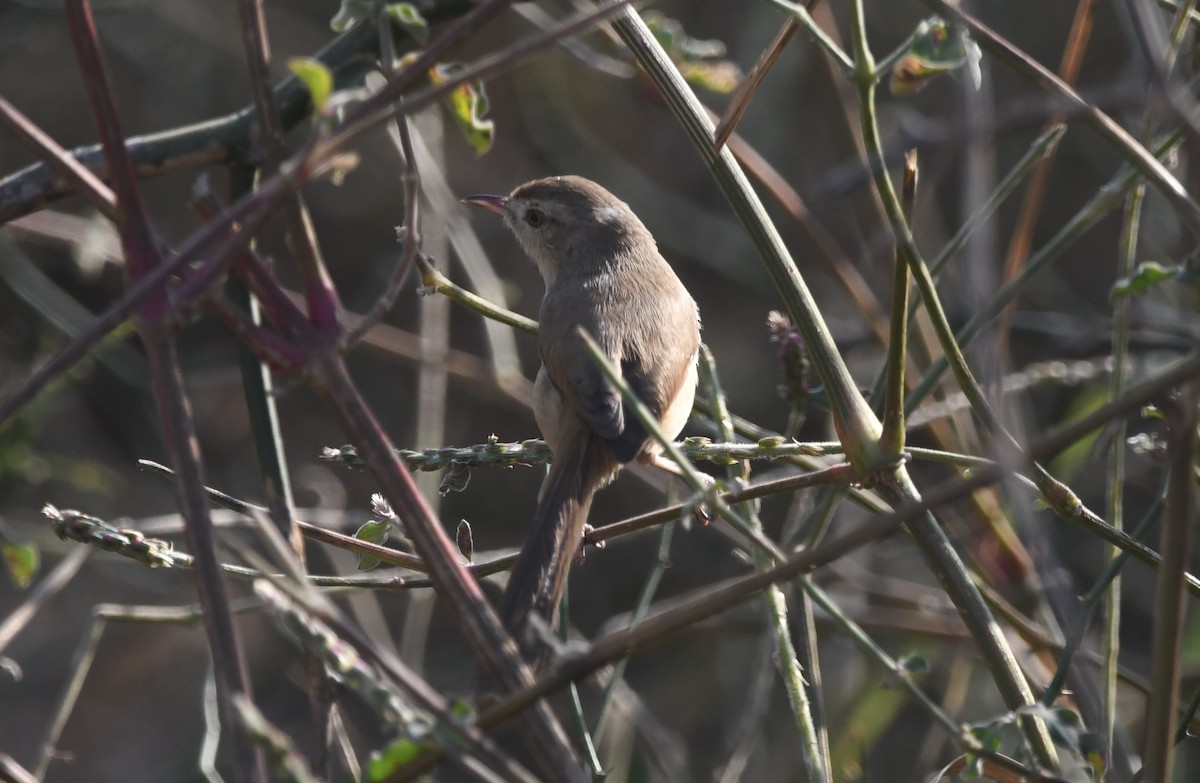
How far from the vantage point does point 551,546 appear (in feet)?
7.95

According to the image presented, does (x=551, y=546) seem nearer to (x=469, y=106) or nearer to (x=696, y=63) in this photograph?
(x=469, y=106)

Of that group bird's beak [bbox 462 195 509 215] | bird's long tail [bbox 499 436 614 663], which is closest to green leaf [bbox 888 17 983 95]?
bird's long tail [bbox 499 436 614 663]

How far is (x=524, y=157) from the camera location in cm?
817

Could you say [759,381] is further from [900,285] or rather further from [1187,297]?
A: [900,285]

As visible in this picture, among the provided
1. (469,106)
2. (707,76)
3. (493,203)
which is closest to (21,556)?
(469,106)

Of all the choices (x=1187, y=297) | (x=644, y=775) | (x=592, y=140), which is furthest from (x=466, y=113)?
(x=592, y=140)

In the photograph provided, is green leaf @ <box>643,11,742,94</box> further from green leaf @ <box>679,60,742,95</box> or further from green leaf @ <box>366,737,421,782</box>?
green leaf @ <box>366,737,421,782</box>

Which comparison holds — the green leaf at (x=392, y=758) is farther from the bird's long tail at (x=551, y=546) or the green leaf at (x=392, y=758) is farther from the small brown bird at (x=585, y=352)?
the small brown bird at (x=585, y=352)

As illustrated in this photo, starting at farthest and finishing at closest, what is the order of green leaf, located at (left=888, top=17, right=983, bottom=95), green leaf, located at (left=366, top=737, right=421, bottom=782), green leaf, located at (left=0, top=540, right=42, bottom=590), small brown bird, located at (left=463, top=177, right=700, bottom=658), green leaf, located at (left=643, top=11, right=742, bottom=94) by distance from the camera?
green leaf, located at (left=643, top=11, right=742, bottom=94)
small brown bird, located at (left=463, top=177, right=700, bottom=658)
green leaf, located at (left=0, top=540, right=42, bottom=590)
green leaf, located at (left=888, top=17, right=983, bottom=95)
green leaf, located at (left=366, top=737, right=421, bottom=782)

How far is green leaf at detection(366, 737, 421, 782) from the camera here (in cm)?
141

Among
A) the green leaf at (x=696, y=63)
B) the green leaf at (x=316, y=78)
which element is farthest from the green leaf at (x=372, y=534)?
the green leaf at (x=696, y=63)

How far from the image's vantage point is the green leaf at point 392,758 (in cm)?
141

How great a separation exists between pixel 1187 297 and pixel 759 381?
3.25m

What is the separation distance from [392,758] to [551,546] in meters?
1.02
